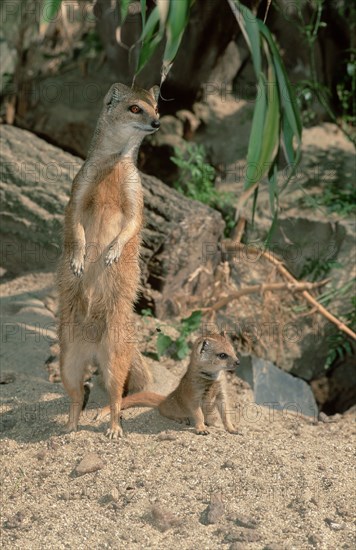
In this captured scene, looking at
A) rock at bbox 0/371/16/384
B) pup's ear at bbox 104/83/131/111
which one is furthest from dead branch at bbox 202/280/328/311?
pup's ear at bbox 104/83/131/111

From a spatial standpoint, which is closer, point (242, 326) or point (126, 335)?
point (126, 335)

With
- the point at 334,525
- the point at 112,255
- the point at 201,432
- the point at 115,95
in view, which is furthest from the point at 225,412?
the point at 115,95

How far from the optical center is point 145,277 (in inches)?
215

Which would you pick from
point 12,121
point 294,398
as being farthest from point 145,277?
point 12,121

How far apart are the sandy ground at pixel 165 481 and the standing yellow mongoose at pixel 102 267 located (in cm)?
28

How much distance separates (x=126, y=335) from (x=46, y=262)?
1.88 meters

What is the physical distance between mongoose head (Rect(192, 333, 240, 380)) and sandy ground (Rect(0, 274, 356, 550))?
12.5 inches

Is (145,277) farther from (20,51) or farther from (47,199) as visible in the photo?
(20,51)

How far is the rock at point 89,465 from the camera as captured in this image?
3.72m

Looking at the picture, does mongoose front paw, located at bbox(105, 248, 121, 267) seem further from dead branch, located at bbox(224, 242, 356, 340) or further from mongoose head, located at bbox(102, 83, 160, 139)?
dead branch, located at bbox(224, 242, 356, 340)

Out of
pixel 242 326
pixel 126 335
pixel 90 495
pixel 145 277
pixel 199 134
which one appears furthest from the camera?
pixel 199 134

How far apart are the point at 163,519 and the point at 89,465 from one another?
0.59m

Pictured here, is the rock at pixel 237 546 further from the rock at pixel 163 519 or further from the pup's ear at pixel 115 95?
the pup's ear at pixel 115 95

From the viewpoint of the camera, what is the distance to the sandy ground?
323cm
